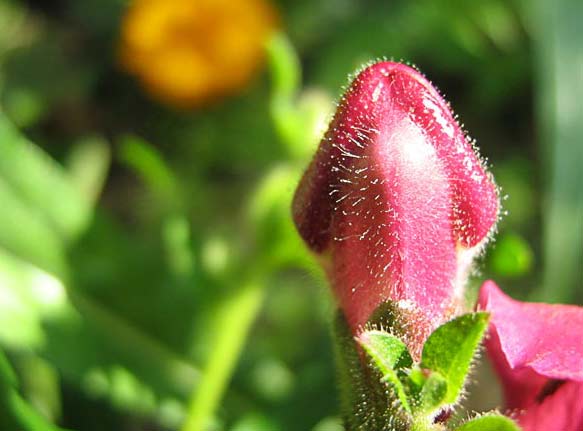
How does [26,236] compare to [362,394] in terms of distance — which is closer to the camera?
[362,394]

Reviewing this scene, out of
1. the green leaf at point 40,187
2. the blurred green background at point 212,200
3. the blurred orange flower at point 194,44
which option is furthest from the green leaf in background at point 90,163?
the green leaf at point 40,187

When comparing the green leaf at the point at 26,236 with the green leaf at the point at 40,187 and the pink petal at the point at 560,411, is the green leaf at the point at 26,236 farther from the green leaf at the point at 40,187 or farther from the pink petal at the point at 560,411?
the pink petal at the point at 560,411

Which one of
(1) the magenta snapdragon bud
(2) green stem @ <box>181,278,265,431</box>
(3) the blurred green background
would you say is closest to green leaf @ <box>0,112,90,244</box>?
(3) the blurred green background

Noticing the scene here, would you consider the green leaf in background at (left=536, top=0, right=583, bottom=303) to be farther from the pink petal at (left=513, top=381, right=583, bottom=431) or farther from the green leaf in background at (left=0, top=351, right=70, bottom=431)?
the green leaf in background at (left=0, top=351, right=70, bottom=431)

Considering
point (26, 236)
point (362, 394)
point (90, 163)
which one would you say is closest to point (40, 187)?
point (26, 236)

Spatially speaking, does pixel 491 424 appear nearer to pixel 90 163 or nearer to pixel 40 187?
pixel 40 187
